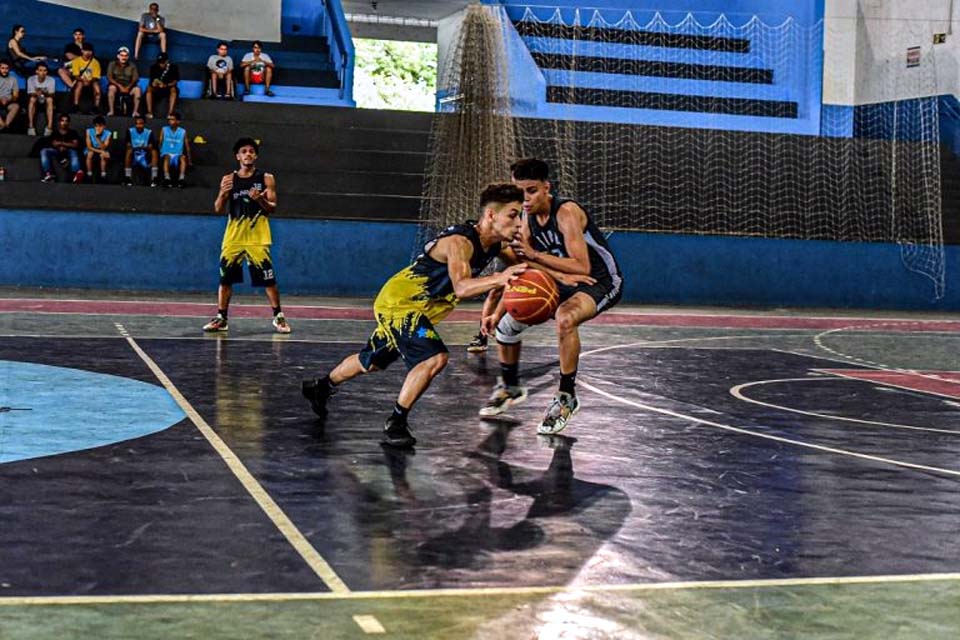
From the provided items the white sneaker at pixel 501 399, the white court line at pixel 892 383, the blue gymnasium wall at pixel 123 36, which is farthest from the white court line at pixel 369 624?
the blue gymnasium wall at pixel 123 36

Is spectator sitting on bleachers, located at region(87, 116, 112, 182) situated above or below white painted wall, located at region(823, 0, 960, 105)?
below

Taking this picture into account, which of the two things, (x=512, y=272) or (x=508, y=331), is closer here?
(x=512, y=272)

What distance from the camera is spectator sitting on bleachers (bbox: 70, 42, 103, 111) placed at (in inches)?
907

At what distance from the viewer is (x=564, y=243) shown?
349 inches

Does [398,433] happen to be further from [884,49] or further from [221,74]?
[884,49]

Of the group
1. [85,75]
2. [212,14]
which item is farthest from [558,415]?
[212,14]

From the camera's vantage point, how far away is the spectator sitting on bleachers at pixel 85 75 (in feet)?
75.6

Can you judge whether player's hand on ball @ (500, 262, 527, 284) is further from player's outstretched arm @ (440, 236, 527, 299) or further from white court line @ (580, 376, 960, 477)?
white court line @ (580, 376, 960, 477)

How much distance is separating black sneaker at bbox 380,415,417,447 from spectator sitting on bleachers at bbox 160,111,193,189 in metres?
15.0

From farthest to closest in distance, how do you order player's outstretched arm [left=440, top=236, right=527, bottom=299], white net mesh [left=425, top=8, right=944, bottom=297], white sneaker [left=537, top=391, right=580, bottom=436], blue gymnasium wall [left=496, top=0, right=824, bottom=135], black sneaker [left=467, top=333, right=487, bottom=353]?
1. blue gymnasium wall [left=496, top=0, right=824, bottom=135]
2. white net mesh [left=425, top=8, right=944, bottom=297]
3. black sneaker [left=467, top=333, right=487, bottom=353]
4. white sneaker [left=537, top=391, right=580, bottom=436]
5. player's outstretched arm [left=440, top=236, right=527, bottom=299]

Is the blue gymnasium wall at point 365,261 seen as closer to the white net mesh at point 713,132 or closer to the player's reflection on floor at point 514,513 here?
the white net mesh at point 713,132

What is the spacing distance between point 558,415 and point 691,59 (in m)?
22.0

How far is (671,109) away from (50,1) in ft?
42.8

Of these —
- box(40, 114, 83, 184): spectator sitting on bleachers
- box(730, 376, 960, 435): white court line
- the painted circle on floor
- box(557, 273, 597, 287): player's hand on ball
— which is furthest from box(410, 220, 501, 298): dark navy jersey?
box(40, 114, 83, 184): spectator sitting on bleachers
